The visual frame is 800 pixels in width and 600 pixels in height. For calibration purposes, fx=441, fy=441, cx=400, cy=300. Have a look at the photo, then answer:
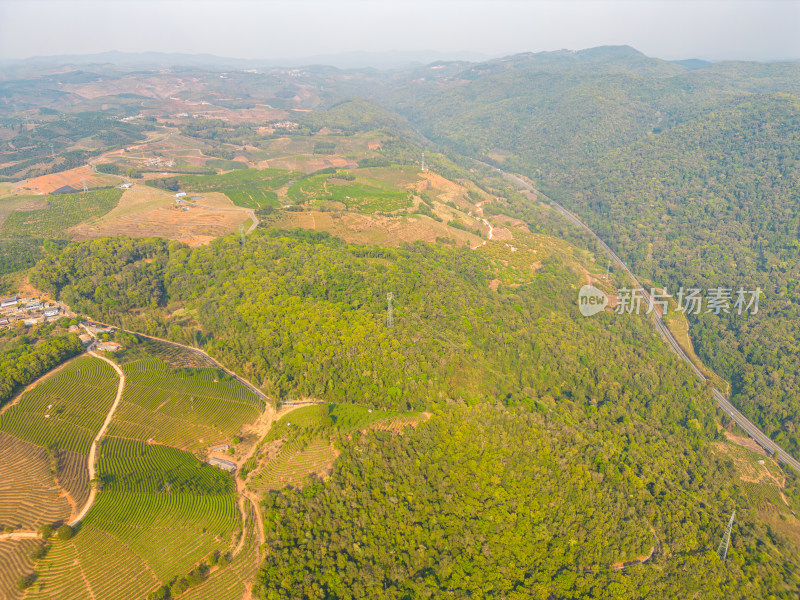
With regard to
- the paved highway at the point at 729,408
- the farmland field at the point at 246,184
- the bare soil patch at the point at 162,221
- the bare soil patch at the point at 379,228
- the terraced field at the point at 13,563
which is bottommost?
the paved highway at the point at 729,408

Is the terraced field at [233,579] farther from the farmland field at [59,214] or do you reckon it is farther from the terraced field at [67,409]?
the farmland field at [59,214]

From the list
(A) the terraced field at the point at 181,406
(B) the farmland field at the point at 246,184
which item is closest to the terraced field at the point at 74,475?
(A) the terraced field at the point at 181,406

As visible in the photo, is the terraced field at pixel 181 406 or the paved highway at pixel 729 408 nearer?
the terraced field at pixel 181 406

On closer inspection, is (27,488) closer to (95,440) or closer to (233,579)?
(95,440)

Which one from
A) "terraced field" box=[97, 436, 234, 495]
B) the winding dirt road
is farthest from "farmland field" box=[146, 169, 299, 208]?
"terraced field" box=[97, 436, 234, 495]

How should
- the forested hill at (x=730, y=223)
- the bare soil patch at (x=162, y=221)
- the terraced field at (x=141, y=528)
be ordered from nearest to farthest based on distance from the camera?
the terraced field at (x=141, y=528) < the forested hill at (x=730, y=223) < the bare soil patch at (x=162, y=221)

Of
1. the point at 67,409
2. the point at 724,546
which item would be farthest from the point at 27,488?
the point at 724,546
